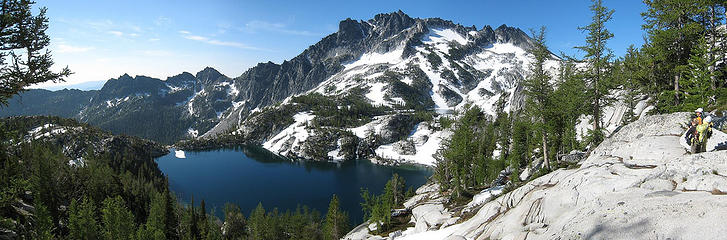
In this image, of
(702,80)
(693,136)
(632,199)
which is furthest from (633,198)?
(702,80)

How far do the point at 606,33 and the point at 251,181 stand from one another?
154 m

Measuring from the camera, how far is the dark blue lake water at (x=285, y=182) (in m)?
123

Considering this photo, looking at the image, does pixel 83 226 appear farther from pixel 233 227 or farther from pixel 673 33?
pixel 673 33

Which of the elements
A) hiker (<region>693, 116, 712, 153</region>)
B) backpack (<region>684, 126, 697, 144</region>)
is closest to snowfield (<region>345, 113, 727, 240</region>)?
backpack (<region>684, 126, 697, 144</region>)

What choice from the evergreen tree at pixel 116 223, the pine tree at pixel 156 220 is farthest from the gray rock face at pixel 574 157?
the evergreen tree at pixel 116 223

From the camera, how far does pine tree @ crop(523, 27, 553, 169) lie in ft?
105

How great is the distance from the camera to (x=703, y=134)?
17.2 meters

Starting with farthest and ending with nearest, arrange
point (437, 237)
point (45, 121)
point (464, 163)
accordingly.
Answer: point (45, 121) → point (464, 163) → point (437, 237)

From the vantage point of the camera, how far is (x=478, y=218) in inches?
978

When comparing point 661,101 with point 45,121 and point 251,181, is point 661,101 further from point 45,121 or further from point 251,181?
point 45,121

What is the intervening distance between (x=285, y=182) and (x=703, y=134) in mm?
149408

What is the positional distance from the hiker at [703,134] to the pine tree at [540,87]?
1501cm

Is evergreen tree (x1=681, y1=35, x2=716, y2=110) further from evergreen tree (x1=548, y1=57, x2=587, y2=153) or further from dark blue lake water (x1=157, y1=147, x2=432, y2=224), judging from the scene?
dark blue lake water (x1=157, y1=147, x2=432, y2=224)

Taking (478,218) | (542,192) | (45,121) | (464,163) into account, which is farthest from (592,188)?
(45,121)
